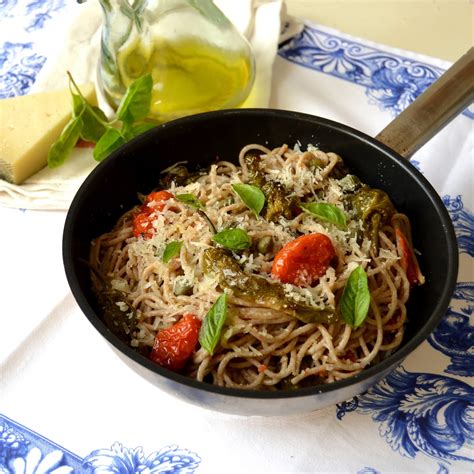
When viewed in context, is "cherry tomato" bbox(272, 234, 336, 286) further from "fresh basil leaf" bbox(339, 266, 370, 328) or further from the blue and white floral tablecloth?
the blue and white floral tablecloth

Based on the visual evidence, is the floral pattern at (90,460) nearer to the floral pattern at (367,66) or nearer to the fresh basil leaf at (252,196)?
the fresh basil leaf at (252,196)

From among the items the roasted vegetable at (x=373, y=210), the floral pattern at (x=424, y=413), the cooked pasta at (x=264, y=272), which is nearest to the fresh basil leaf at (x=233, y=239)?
the cooked pasta at (x=264, y=272)

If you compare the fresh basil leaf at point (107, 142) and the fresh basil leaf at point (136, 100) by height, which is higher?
the fresh basil leaf at point (136, 100)

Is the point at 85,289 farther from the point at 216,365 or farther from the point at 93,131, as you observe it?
the point at 93,131

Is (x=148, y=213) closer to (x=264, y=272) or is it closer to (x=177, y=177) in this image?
(x=177, y=177)

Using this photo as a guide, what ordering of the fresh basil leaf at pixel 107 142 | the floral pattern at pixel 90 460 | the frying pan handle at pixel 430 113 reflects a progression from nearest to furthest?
the floral pattern at pixel 90 460 → the frying pan handle at pixel 430 113 → the fresh basil leaf at pixel 107 142

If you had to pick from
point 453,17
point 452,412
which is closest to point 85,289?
point 452,412
